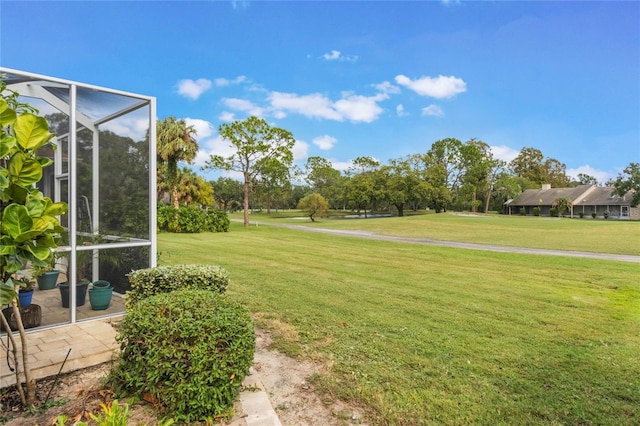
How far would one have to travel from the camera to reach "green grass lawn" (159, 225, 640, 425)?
277cm

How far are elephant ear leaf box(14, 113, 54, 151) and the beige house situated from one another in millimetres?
57600

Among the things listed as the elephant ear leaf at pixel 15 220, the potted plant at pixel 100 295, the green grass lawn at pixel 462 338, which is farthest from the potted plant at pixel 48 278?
the elephant ear leaf at pixel 15 220

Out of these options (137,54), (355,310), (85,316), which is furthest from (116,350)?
(137,54)

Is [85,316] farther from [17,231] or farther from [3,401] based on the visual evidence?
[17,231]

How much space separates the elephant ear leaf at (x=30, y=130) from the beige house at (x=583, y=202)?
57.6 metres

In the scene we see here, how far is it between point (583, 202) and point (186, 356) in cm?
5875

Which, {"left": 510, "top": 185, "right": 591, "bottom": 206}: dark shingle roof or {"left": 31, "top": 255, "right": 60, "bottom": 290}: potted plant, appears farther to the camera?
{"left": 510, "top": 185, "right": 591, "bottom": 206}: dark shingle roof

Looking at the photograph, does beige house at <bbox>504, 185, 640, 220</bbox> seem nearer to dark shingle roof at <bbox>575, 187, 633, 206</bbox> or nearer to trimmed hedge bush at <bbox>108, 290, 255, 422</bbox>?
dark shingle roof at <bbox>575, 187, 633, 206</bbox>

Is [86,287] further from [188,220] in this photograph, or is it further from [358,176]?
[358,176]

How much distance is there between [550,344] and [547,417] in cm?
178

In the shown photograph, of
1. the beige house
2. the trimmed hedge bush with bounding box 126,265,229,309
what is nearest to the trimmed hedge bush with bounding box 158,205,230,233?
the trimmed hedge bush with bounding box 126,265,229,309

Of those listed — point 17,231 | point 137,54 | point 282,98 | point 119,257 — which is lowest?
point 119,257

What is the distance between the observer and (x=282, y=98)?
76.3ft

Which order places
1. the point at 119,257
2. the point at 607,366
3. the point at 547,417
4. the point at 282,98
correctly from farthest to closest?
the point at 282,98
the point at 119,257
the point at 607,366
the point at 547,417
